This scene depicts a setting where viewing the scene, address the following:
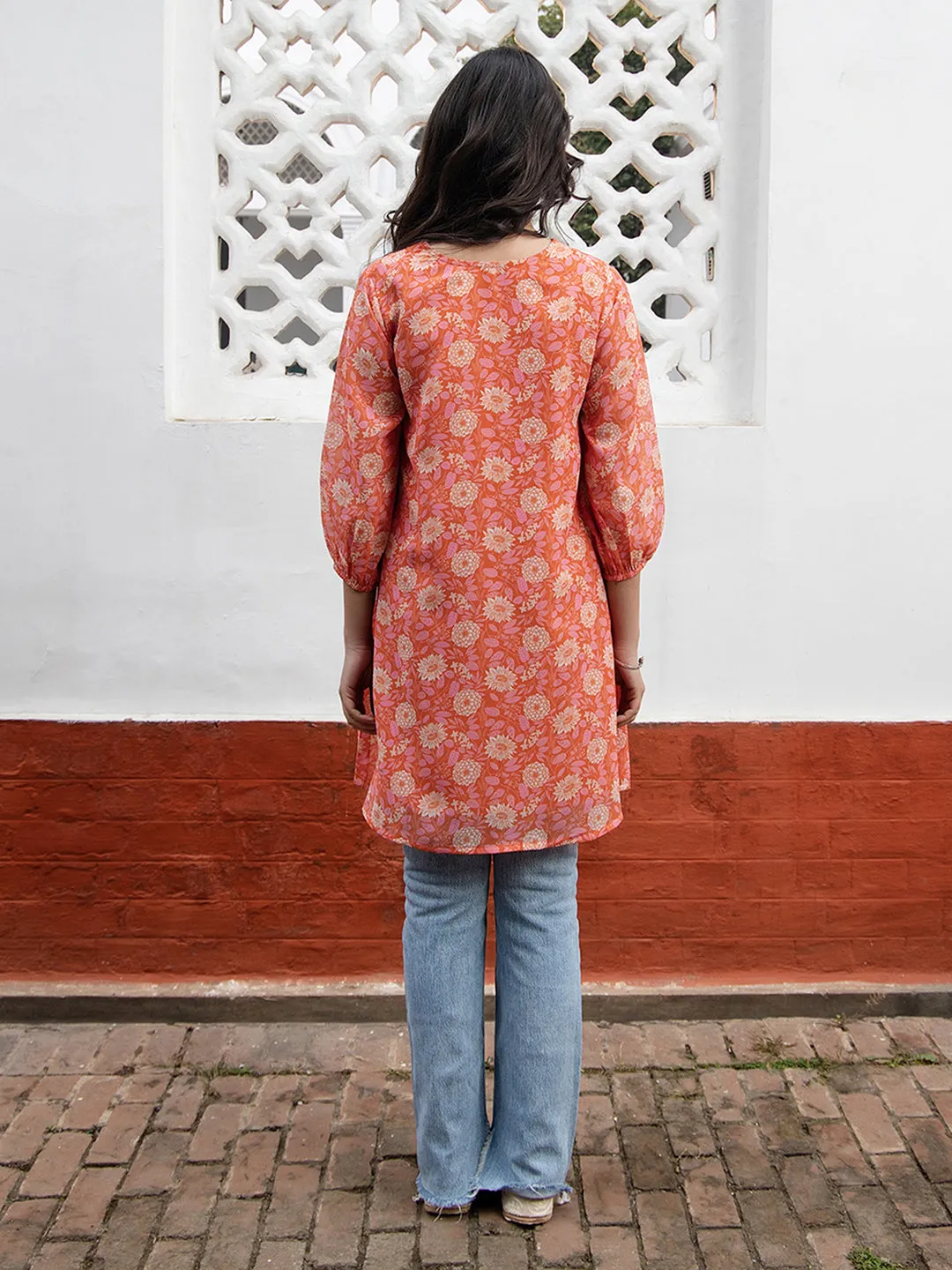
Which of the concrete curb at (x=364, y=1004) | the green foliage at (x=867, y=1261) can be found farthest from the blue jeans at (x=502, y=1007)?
the concrete curb at (x=364, y=1004)

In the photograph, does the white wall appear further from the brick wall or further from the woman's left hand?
the woman's left hand

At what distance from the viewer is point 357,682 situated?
7.72 ft

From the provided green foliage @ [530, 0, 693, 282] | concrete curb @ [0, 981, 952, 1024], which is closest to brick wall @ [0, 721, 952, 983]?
concrete curb @ [0, 981, 952, 1024]

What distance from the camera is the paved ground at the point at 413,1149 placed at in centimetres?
231

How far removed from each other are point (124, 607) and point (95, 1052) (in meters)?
1.11

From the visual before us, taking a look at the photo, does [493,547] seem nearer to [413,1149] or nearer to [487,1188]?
[487,1188]

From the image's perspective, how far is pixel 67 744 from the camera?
3.20m

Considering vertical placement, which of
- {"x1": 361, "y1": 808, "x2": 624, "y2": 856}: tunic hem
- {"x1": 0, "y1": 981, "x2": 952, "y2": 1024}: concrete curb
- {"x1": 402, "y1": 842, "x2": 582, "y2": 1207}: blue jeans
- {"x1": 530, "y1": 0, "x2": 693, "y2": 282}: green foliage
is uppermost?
{"x1": 530, "y1": 0, "x2": 693, "y2": 282}: green foliage

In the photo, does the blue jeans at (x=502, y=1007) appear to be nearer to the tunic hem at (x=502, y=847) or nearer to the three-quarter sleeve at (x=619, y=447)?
the tunic hem at (x=502, y=847)

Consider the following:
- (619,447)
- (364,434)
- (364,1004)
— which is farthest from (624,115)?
(364,1004)

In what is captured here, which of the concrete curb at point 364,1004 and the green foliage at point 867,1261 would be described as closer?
the green foliage at point 867,1261

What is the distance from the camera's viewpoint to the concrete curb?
126 inches

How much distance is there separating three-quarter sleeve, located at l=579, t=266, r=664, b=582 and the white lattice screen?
1097 mm

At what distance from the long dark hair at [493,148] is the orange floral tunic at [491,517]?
0.07 metres
